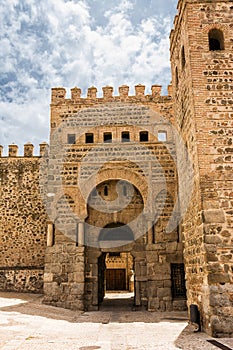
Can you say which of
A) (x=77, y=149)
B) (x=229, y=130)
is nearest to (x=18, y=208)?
(x=77, y=149)

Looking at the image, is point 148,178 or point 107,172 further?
point 107,172

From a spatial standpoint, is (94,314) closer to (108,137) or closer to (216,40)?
(108,137)

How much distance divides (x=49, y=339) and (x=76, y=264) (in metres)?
5.30

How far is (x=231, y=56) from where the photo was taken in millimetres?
8617

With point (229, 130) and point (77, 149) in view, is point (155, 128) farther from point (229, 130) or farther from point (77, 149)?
point (229, 130)

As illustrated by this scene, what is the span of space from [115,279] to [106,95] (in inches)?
502

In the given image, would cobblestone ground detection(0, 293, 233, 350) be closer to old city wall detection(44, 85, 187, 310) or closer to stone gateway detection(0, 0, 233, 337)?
stone gateway detection(0, 0, 233, 337)

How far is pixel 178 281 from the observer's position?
12.3 metres

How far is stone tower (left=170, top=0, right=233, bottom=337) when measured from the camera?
7211 mm

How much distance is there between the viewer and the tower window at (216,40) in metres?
8.89

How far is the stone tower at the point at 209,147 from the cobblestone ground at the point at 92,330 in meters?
0.86

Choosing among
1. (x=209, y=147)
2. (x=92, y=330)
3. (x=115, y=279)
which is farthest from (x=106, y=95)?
(x=115, y=279)

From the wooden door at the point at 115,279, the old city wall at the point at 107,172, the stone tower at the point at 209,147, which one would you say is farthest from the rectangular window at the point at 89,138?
the wooden door at the point at 115,279

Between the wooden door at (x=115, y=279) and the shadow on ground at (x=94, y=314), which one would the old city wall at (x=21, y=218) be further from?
the wooden door at (x=115, y=279)
